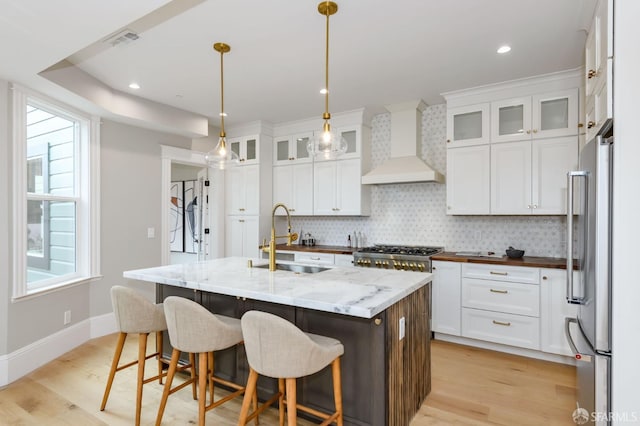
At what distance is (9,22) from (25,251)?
1949mm

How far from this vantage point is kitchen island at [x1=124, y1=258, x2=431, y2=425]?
76.0 inches

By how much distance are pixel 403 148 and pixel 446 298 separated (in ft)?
6.09

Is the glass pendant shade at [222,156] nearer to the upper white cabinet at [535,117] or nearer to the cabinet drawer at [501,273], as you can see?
the cabinet drawer at [501,273]

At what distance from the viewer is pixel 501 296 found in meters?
3.42

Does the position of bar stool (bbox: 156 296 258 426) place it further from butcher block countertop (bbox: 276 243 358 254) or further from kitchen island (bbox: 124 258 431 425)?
butcher block countertop (bbox: 276 243 358 254)

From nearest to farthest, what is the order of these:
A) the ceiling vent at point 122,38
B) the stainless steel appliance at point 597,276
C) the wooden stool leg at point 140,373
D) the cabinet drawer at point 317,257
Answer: the stainless steel appliance at point 597,276
the wooden stool leg at point 140,373
the ceiling vent at point 122,38
the cabinet drawer at point 317,257

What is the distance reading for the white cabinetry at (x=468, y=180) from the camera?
147 inches

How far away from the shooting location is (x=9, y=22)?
6.73 feet

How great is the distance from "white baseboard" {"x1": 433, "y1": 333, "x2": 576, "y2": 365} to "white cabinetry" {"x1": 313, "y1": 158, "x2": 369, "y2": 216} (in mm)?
1822

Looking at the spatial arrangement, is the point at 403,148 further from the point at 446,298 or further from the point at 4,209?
the point at 4,209

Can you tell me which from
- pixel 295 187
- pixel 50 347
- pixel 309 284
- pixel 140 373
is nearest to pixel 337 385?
pixel 309 284

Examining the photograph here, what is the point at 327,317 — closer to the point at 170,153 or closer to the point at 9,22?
the point at 9,22

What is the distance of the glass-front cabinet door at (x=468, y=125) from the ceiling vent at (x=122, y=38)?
10.4ft

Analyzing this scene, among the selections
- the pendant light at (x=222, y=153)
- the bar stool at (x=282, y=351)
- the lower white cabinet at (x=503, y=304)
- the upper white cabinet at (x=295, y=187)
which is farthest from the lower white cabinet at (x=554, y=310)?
the pendant light at (x=222, y=153)
